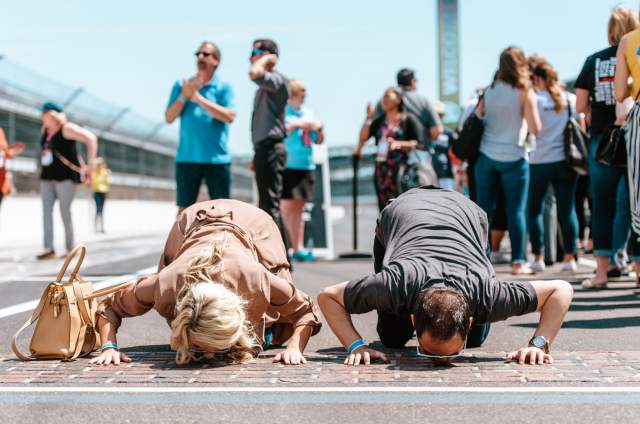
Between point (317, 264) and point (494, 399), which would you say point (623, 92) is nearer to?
point (494, 399)

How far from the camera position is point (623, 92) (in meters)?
6.60

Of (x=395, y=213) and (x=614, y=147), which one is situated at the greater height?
(x=614, y=147)

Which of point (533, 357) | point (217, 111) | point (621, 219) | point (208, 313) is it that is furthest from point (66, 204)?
point (533, 357)

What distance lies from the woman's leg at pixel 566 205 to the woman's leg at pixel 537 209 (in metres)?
0.12

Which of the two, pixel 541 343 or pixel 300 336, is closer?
pixel 541 343

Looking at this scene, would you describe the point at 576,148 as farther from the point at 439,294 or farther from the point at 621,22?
the point at 439,294

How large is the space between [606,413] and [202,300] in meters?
1.65

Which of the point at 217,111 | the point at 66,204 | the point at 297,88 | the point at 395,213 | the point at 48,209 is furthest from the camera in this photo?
the point at 48,209

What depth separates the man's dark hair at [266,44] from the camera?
887 centimetres

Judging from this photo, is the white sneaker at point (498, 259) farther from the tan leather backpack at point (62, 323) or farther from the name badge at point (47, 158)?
the tan leather backpack at point (62, 323)

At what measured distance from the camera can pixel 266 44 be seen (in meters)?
8.88

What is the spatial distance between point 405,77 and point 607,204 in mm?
3165

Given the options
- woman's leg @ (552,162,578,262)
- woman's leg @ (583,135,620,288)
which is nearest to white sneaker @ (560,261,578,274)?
woman's leg @ (552,162,578,262)

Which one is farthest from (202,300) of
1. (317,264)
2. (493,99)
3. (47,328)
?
(317,264)
